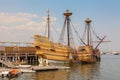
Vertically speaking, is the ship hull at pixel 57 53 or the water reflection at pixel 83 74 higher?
the ship hull at pixel 57 53

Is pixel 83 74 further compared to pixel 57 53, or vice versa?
pixel 57 53

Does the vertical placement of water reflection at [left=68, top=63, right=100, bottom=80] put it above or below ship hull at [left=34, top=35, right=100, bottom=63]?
below

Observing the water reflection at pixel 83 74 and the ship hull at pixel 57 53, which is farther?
the ship hull at pixel 57 53

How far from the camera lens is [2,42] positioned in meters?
90.6

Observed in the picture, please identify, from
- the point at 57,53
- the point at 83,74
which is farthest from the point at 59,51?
the point at 83,74

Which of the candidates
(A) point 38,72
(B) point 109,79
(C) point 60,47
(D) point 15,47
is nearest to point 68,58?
(C) point 60,47

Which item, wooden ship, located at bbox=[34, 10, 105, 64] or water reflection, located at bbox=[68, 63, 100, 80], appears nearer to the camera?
water reflection, located at bbox=[68, 63, 100, 80]

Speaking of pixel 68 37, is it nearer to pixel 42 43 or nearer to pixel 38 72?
pixel 42 43

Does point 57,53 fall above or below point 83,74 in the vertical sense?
above

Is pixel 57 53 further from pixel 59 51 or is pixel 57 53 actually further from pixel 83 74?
pixel 83 74

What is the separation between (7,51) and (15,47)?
3.90m

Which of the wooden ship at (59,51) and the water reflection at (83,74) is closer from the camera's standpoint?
the water reflection at (83,74)

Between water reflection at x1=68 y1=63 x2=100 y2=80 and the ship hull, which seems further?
the ship hull

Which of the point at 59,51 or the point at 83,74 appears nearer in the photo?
the point at 83,74
